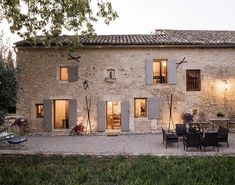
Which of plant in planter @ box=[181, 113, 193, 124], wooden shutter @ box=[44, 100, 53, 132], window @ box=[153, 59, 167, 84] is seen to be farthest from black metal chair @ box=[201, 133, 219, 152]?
wooden shutter @ box=[44, 100, 53, 132]

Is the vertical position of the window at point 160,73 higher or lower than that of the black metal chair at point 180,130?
higher

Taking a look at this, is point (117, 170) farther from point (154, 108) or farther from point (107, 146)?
point (154, 108)

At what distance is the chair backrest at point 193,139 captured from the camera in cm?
1301

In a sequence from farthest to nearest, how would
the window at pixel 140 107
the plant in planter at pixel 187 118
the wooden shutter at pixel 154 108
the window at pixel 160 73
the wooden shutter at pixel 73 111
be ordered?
the window at pixel 160 73
the window at pixel 140 107
the wooden shutter at pixel 154 108
the wooden shutter at pixel 73 111
the plant in planter at pixel 187 118

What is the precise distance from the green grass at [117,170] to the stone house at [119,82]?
645 cm

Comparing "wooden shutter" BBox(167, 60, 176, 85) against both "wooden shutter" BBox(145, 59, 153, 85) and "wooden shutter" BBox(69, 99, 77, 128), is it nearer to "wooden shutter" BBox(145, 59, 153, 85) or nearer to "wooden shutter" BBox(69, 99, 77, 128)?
"wooden shutter" BBox(145, 59, 153, 85)

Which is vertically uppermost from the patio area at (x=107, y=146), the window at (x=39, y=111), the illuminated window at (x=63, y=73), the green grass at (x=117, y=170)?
the illuminated window at (x=63, y=73)

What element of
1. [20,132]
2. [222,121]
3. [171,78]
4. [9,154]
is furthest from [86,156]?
[222,121]

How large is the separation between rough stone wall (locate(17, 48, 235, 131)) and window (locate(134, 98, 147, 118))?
32cm

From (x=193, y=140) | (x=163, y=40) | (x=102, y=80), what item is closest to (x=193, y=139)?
(x=193, y=140)

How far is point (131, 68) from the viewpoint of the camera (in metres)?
18.5

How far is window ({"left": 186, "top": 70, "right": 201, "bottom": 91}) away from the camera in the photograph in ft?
61.8

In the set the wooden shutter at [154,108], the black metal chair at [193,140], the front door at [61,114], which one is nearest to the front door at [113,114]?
the wooden shutter at [154,108]

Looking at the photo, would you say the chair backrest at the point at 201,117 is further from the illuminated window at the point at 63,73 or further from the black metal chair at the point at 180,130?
the illuminated window at the point at 63,73
